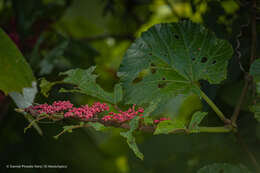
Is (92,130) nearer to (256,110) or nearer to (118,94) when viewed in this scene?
(118,94)

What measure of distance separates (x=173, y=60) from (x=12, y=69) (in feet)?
0.82

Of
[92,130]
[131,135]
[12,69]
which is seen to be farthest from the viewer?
[92,130]

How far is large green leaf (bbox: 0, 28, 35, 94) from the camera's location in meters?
0.43

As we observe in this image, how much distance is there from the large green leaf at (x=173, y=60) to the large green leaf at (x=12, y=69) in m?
0.16

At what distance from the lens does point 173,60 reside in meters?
0.38

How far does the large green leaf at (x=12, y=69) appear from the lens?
1.39 ft

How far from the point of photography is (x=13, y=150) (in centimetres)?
70

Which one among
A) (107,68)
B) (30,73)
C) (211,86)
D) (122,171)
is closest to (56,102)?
(30,73)

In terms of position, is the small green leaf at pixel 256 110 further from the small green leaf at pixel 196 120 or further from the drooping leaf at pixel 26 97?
the drooping leaf at pixel 26 97

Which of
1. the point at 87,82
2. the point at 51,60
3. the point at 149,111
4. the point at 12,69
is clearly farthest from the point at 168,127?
the point at 51,60

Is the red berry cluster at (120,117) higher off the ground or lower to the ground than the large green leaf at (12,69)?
lower

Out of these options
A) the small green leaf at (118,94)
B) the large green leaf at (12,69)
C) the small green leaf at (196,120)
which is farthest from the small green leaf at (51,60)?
the small green leaf at (196,120)

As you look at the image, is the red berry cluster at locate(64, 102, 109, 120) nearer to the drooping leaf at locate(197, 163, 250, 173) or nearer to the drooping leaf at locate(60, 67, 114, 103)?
the drooping leaf at locate(60, 67, 114, 103)

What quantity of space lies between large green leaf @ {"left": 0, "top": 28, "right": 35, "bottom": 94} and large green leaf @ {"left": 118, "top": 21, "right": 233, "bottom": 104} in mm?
164
